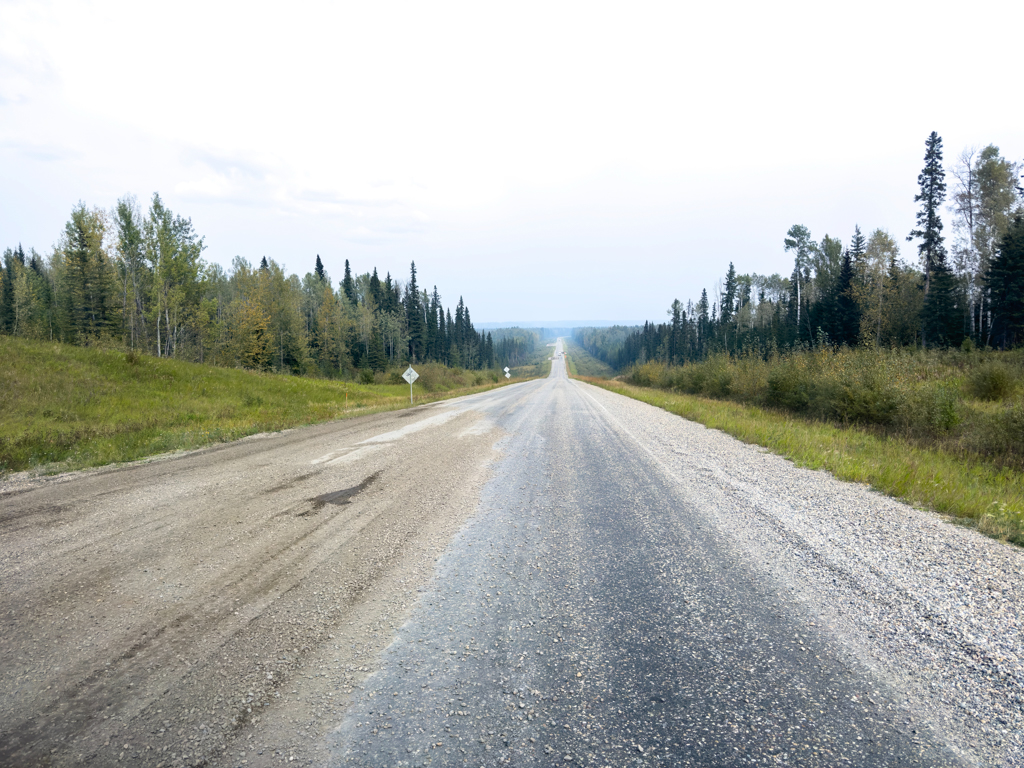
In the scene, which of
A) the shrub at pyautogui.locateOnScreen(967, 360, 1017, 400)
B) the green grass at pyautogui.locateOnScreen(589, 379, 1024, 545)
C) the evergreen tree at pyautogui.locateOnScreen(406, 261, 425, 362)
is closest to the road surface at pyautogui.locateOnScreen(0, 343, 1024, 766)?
the green grass at pyautogui.locateOnScreen(589, 379, 1024, 545)

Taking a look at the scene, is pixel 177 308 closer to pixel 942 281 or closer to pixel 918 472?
pixel 918 472

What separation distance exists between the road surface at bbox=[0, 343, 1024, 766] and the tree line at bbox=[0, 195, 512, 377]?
27596mm

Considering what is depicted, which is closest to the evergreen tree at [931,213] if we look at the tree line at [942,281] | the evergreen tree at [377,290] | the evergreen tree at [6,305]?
the tree line at [942,281]

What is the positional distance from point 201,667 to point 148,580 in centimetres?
165

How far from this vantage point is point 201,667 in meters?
2.76

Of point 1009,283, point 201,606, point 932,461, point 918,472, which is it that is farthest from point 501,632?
point 1009,283

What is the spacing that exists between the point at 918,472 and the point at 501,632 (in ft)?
26.2

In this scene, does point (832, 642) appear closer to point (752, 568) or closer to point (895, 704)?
point (895, 704)

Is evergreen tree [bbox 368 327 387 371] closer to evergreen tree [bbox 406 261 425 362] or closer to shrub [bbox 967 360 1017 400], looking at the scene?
evergreen tree [bbox 406 261 425 362]

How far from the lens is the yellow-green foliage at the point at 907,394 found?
36.7ft

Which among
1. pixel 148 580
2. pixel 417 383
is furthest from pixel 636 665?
pixel 417 383

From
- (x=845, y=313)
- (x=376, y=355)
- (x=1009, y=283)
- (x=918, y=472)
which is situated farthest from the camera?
(x=376, y=355)

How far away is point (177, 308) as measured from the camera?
3875cm

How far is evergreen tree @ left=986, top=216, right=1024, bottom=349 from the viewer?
28.6 metres
